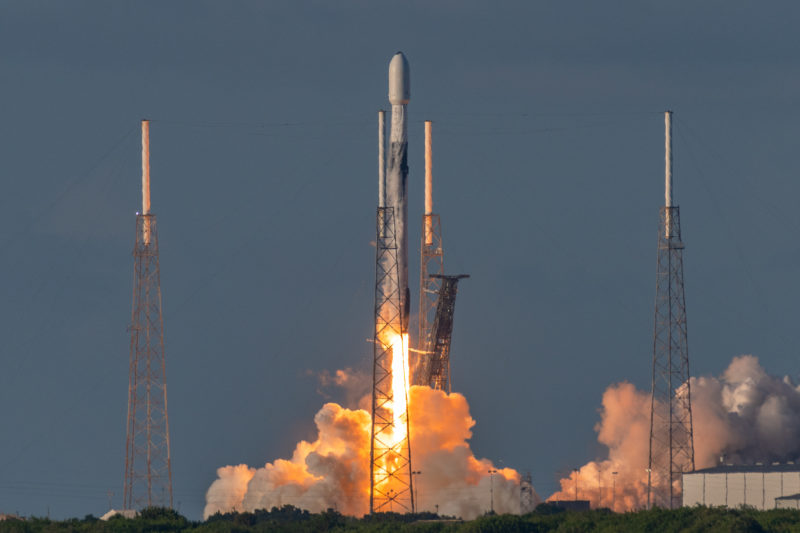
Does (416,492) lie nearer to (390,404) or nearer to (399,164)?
(390,404)

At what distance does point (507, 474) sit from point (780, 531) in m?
32.1

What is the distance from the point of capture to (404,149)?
189 metres

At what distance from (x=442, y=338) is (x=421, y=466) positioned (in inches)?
310

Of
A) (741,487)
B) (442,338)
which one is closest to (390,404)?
(442,338)

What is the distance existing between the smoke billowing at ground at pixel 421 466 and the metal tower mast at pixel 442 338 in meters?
1.67

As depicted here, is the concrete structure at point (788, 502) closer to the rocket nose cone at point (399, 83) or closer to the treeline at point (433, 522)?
the treeline at point (433, 522)

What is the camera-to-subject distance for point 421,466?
192 m

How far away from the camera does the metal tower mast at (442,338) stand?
18950 centimetres

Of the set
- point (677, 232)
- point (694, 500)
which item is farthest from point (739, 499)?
point (677, 232)

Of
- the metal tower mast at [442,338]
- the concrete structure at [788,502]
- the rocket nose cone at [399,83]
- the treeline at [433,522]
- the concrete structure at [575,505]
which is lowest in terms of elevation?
the treeline at [433,522]

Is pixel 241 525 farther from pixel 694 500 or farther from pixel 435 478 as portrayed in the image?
pixel 694 500

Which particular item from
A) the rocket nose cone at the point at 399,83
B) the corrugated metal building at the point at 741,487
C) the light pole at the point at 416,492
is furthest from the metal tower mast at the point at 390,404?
the corrugated metal building at the point at 741,487

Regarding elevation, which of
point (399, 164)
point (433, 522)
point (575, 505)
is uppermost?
point (399, 164)

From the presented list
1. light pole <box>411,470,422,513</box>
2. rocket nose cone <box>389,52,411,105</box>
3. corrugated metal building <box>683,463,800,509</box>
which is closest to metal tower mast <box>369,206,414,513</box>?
light pole <box>411,470,422,513</box>
